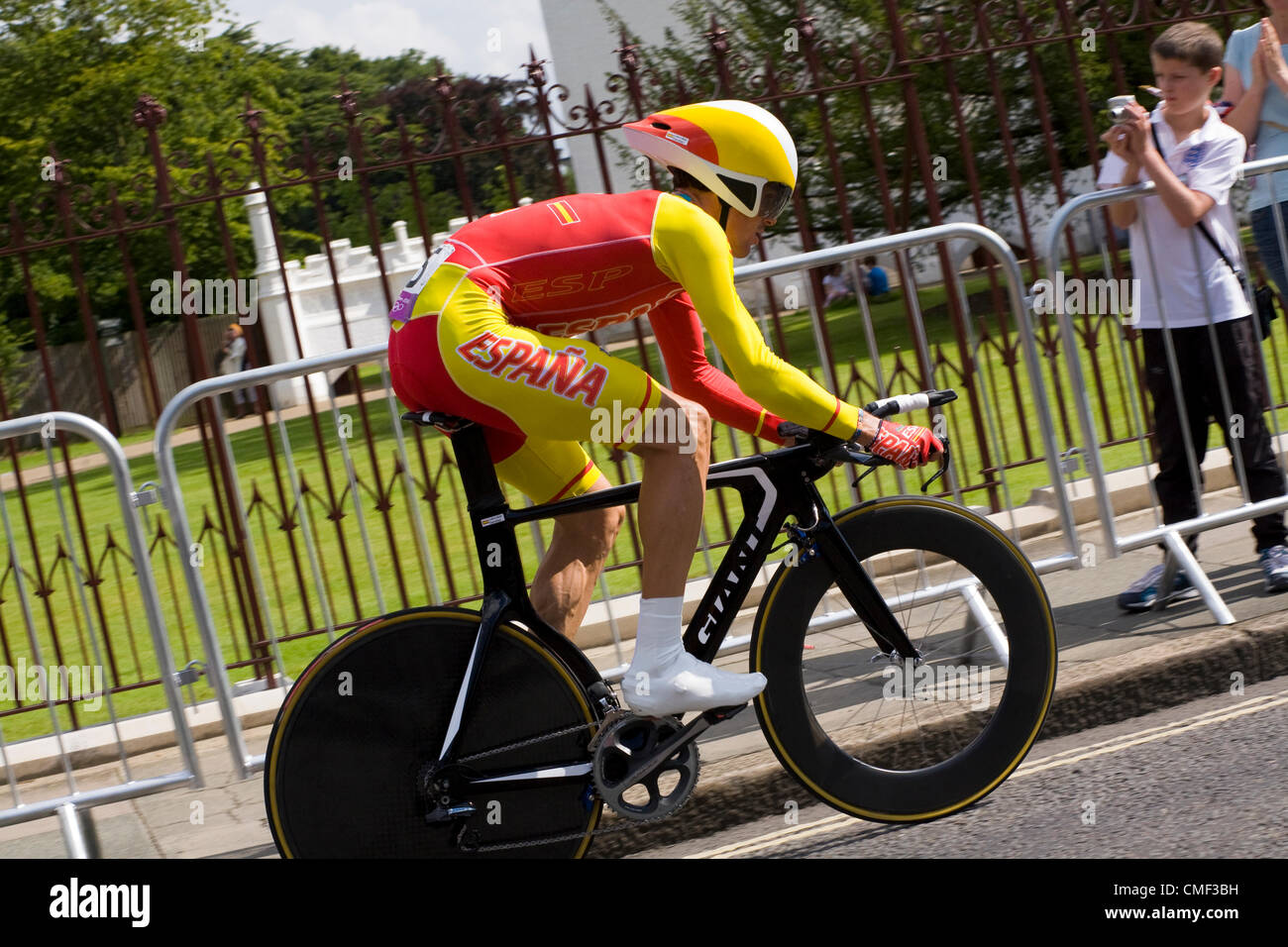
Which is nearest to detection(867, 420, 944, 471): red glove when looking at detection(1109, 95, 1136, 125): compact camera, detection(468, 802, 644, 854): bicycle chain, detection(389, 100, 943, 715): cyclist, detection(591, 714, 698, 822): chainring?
detection(389, 100, 943, 715): cyclist

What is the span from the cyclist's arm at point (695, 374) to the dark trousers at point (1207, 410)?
7.23ft

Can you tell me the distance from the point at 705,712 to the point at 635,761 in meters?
0.21

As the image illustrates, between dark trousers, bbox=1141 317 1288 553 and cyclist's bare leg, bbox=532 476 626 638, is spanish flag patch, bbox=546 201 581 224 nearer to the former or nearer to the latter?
cyclist's bare leg, bbox=532 476 626 638

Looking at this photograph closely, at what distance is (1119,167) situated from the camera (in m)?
5.30

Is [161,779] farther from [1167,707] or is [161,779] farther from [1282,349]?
[1282,349]

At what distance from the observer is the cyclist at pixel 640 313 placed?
11.2ft

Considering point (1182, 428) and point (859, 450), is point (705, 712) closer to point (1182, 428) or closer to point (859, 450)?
point (859, 450)

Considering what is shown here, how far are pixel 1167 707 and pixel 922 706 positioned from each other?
1.20m

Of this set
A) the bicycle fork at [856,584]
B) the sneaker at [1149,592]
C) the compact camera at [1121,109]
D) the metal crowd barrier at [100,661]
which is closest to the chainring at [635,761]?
the bicycle fork at [856,584]

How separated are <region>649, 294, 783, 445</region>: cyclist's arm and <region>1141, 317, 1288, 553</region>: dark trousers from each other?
2202mm

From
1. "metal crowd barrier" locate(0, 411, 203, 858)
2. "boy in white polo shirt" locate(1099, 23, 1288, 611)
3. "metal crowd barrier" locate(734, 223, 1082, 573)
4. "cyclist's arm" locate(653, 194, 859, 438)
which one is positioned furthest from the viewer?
"boy in white polo shirt" locate(1099, 23, 1288, 611)

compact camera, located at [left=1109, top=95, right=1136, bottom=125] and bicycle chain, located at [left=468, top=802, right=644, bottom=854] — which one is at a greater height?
compact camera, located at [left=1109, top=95, right=1136, bottom=125]

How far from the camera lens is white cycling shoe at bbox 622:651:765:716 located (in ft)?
11.5
